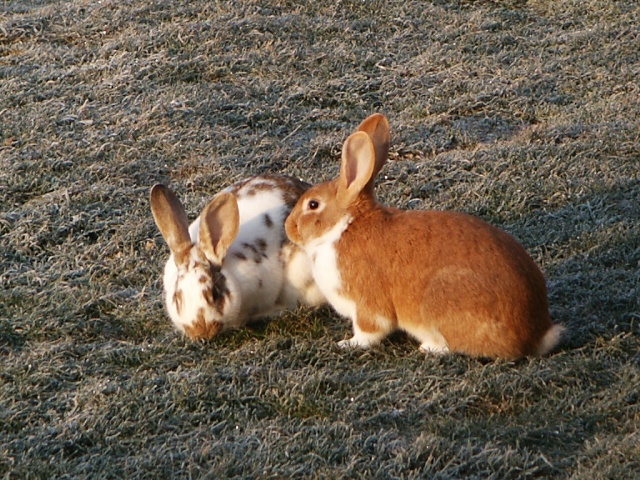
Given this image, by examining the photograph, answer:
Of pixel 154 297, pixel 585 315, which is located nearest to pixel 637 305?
pixel 585 315

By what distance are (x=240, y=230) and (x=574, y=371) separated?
1.99 m

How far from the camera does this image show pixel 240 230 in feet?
18.2

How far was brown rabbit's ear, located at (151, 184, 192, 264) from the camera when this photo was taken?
5.30 metres

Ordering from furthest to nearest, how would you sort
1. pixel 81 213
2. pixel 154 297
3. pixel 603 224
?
pixel 81 213 → pixel 603 224 → pixel 154 297

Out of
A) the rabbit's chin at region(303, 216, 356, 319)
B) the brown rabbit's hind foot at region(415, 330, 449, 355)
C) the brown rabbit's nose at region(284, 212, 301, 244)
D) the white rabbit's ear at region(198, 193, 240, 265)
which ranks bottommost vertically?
the brown rabbit's hind foot at region(415, 330, 449, 355)

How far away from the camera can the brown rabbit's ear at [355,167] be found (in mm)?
4980

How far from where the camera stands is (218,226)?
5246 mm

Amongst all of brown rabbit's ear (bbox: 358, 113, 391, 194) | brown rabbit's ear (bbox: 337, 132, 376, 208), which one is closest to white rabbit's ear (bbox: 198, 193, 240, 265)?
brown rabbit's ear (bbox: 337, 132, 376, 208)

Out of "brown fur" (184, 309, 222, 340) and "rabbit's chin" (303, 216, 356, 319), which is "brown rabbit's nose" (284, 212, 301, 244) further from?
"brown fur" (184, 309, 222, 340)

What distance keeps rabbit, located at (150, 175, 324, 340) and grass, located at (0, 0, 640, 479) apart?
13cm

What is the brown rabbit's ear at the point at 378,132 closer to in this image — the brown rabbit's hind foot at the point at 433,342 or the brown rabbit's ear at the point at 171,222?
the brown rabbit's hind foot at the point at 433,342

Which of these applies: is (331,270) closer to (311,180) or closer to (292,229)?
(292,229)

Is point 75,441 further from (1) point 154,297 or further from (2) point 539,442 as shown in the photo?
(2) point 539,442

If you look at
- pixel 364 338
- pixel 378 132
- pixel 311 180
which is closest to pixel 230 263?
pixel 364 338
